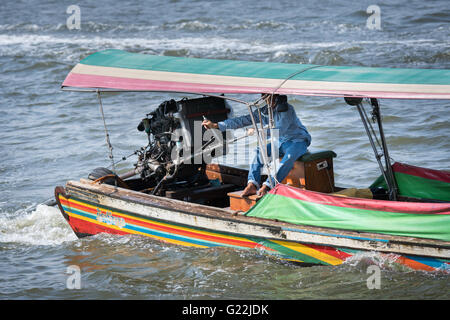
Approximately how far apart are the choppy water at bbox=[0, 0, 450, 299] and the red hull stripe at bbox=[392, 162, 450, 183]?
1340 millimetres

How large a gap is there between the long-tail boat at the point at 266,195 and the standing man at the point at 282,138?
0.10 metres

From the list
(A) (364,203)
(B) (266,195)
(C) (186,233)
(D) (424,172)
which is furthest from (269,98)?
(D) (424,172)

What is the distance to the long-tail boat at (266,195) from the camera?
5141 millimetres

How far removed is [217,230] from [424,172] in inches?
82.9

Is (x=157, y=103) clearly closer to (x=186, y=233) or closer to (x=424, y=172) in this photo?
(x=186, y=233)

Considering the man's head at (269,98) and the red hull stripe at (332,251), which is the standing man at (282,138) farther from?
the red hull stripe at (332,251)

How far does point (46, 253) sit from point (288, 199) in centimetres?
282

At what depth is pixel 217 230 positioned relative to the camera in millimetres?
5863

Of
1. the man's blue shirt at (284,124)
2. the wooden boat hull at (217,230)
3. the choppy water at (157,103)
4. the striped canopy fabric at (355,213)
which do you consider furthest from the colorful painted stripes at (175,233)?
the man's blue shirt at (284,124)

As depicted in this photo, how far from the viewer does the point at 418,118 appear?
11109 mm

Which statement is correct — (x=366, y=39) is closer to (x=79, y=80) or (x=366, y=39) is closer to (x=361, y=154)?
(x=361, y=154)

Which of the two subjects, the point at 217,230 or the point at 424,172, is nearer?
the point at 217,230

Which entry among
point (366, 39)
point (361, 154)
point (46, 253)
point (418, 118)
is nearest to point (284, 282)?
point (46, 253)

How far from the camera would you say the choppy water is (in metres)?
5.74
